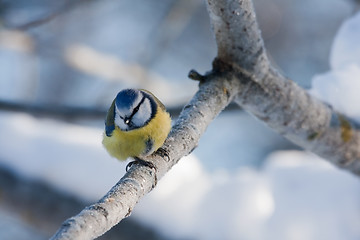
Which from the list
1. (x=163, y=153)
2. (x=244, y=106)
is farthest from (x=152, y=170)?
(x=244, y=106)

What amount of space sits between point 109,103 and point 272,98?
287 cm

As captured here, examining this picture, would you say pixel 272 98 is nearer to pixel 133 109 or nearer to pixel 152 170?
pixel 133 109

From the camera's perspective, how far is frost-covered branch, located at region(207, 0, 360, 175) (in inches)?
43.6

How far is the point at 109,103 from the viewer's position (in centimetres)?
402

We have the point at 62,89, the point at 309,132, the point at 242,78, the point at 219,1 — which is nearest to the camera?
the point at 219,1

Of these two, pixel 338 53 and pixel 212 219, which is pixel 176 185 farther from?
pixel 338 53

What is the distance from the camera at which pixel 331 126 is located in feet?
4.66

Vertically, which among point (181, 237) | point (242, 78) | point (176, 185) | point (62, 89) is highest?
point (62, 89)

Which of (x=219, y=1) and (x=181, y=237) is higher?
(x=219, y=1)

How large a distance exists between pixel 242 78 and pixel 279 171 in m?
0.70

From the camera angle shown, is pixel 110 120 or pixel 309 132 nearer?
pixel 110 120

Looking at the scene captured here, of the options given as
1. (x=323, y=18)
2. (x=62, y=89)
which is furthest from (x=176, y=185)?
(x=323, y=18)

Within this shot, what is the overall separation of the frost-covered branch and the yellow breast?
207 millimetres

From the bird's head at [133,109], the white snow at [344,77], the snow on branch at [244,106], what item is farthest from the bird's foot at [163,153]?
the white snow at [344,77]
